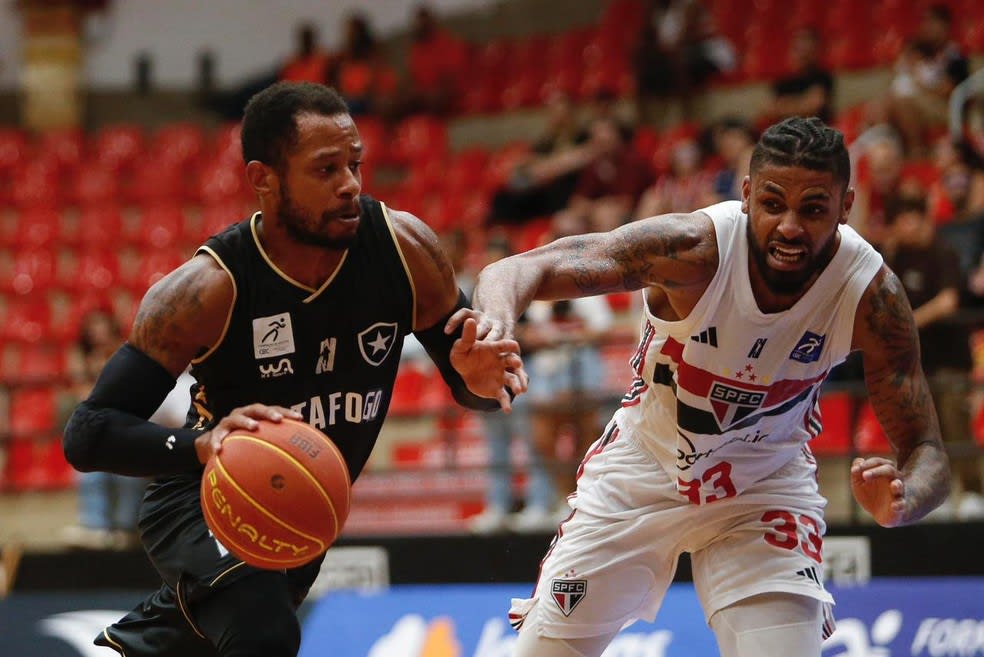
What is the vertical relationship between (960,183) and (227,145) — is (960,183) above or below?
below

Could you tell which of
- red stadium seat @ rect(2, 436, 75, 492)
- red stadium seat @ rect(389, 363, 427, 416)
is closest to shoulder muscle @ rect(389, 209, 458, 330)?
red stadium seat @ rect(389, 363, 427, 416)

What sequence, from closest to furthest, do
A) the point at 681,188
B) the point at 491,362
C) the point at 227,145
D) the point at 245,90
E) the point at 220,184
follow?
the point at 491,362 → the point at 681,188 → the point at 220,184 → the point at 227,145 → the point at 245,90

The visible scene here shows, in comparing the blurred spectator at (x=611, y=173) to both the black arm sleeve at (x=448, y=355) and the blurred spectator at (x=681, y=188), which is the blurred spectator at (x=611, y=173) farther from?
the black arm sleeve at (x=448, y=355)

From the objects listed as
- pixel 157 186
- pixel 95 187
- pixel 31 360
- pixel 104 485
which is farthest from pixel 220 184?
pixel 104 485

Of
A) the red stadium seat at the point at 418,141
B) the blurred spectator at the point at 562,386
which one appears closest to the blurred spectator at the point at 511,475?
the blurred spectator at the point at 562,386

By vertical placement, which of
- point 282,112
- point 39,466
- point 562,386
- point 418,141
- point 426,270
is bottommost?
point 39,466

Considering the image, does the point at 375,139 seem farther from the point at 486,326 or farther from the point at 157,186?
the point at 486,326

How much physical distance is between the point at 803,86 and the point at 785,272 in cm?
700

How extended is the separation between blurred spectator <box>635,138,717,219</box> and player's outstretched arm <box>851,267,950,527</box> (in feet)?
17.4

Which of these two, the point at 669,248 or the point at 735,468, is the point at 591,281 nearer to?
the point at 669,248

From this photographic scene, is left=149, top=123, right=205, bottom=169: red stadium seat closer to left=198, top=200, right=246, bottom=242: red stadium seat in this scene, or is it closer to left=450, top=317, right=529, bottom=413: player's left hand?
left=198, top=200, right=246, bottom=242: red stadium seat

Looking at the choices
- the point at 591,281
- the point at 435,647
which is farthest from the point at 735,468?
the point at 435,647

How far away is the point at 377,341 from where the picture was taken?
4.47 meters

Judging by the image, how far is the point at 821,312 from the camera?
427 centimetres
